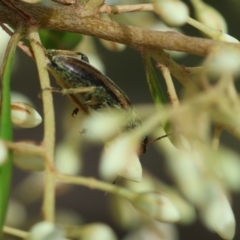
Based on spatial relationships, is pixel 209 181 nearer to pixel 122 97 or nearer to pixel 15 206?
pixel 122 97

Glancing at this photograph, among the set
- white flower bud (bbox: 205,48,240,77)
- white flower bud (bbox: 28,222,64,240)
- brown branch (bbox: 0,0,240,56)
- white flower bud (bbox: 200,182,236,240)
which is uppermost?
brown branch (bbox: 0,0,240,56)

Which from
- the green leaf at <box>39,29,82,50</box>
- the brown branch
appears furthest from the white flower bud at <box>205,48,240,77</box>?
the green leaf at <box>39,29,82,50</box>

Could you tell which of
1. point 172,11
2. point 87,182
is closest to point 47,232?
point 87,182

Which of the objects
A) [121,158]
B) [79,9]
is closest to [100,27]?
[79,9]

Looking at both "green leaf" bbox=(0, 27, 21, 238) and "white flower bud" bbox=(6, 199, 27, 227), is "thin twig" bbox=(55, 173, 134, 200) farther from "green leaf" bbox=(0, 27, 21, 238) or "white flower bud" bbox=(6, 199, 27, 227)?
"white flower bud" bbox=(6, 199, 27, 227)

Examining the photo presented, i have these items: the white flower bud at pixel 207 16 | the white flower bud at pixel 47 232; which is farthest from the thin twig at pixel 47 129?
the white flower bud at pixel 207 16

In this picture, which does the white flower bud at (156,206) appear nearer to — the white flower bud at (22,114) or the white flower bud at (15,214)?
the white flower bud at (22,114)
